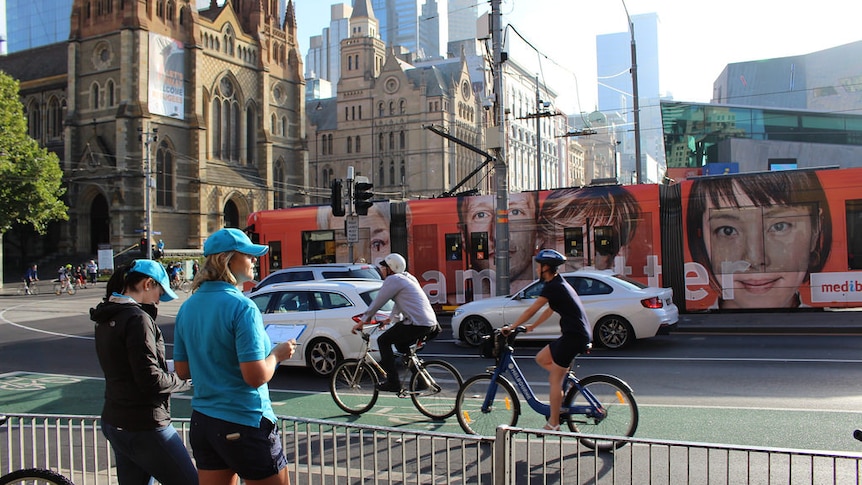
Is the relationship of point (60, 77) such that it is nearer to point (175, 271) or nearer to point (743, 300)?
point (175, 271)

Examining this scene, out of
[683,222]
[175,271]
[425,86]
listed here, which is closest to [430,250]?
[683,222]

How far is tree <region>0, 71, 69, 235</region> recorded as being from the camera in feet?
126

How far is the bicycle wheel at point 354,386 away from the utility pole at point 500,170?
846cm

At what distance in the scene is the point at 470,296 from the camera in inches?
718

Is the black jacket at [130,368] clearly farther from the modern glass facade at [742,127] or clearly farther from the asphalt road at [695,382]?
the modern glass facade at [742,127]

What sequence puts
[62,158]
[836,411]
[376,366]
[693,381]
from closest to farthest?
[836,411] → [376,366] → [693,381] → [62,158]

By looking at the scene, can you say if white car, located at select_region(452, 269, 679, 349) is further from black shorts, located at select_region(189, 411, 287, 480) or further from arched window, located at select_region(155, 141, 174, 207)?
arched window, located at select_region(155, 141, 174, 207)

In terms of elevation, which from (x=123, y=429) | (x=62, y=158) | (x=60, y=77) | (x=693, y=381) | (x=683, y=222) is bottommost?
(x=693, y=381)

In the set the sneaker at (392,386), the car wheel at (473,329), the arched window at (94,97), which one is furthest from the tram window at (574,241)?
the arched window at (94,97)

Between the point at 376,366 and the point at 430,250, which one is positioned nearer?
the point at 376,366

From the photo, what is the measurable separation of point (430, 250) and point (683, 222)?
6.52 meters

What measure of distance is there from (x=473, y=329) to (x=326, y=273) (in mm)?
4373

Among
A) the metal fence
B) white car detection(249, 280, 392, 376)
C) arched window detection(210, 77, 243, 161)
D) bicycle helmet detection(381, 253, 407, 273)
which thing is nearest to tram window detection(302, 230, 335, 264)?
white car detection(249, 280, 392, 376)

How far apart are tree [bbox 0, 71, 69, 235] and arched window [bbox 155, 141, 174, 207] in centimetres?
1153
